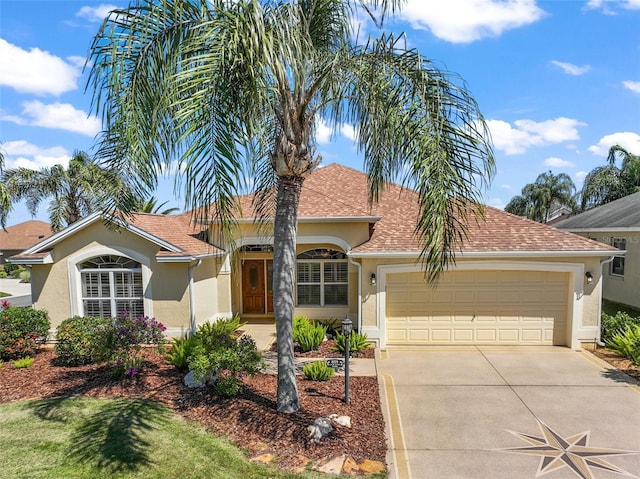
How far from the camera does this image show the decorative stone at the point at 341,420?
6561 millimetres

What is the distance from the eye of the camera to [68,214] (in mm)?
19406

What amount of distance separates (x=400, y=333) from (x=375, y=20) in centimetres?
870

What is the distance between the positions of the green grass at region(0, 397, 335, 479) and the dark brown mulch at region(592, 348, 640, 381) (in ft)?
28.3

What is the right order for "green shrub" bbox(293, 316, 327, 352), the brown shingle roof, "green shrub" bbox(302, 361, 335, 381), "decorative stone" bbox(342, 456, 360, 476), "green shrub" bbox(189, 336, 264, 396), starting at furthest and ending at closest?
the brown shingle roof → "green shrub" bbox(293, 316, 327, 352) → "green shrub" bbox(302, 361, 335, 381) → "green shrub" bbox(189, 336, 264, 396) → "decorative stone" bbox(342, 456, 360, 476)

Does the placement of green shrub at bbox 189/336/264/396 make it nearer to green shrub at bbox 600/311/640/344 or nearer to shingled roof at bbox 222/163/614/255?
shingled roof at bbox 222/163/614/255

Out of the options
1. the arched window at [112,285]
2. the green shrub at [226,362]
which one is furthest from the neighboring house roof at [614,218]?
the arched window at [112,285]

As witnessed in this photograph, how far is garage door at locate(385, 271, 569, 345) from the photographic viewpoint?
1134cm

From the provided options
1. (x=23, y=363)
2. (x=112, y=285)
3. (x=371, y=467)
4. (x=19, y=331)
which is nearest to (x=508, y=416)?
(x=371, y=467)

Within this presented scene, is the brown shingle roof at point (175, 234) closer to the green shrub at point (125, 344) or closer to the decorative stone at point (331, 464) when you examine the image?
the green shrub at point (125, 344)

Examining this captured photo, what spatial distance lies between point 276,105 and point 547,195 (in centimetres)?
3527

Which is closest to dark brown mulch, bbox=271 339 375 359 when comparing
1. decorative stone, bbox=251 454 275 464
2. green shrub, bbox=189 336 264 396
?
green shrub, bbox=189 336 264 396

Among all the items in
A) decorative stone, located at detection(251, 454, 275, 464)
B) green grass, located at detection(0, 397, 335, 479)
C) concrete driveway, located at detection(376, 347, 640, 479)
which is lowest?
concrete driveway, located at detection(376, 347, 640, 479)

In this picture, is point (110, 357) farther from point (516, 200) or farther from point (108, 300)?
point (516, 200)

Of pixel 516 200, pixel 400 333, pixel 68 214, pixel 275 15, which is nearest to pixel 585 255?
pixel 400 333
